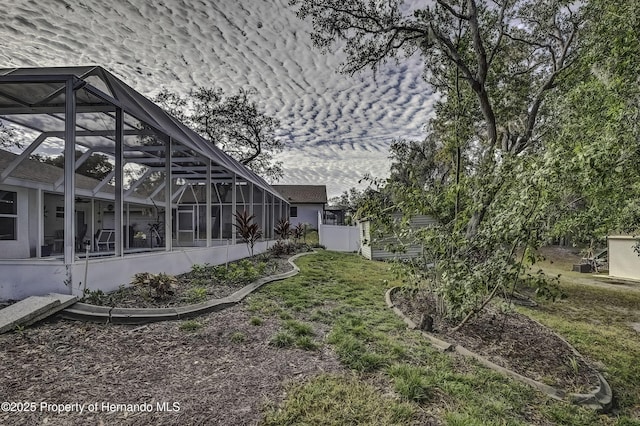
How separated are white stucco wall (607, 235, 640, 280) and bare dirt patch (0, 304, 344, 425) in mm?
15665

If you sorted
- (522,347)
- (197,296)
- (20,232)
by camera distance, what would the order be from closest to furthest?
(522,347) → (197,296) → (20,232)

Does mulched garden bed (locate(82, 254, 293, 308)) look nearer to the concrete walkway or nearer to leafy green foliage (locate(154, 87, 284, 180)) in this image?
the concrete walkway

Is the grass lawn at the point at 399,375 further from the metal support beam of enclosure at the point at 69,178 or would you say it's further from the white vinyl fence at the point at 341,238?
the white vinyl fence at the point at 341,238

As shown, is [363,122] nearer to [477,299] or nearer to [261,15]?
[261,15]

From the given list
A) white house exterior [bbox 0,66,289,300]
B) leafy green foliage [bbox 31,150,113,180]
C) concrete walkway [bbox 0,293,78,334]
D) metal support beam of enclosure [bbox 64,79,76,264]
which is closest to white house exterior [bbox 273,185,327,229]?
white house exterior [bbox 0,66,289,300]

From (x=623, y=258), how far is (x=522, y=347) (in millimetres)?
13312

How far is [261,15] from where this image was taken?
8.25m

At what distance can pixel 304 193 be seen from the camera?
99.7 feet

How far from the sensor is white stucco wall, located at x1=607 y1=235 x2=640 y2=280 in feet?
43.1

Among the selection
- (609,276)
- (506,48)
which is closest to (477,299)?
(506,48)

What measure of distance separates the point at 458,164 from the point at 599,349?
139 inches

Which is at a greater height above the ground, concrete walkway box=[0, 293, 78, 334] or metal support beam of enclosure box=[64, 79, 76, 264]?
metal support beam of enclosure box=[64, 79, 76, 264]

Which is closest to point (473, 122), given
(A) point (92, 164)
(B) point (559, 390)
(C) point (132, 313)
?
(B) point (559, 390)

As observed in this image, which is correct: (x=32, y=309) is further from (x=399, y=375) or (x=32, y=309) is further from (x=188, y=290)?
(x=399, y=375)
